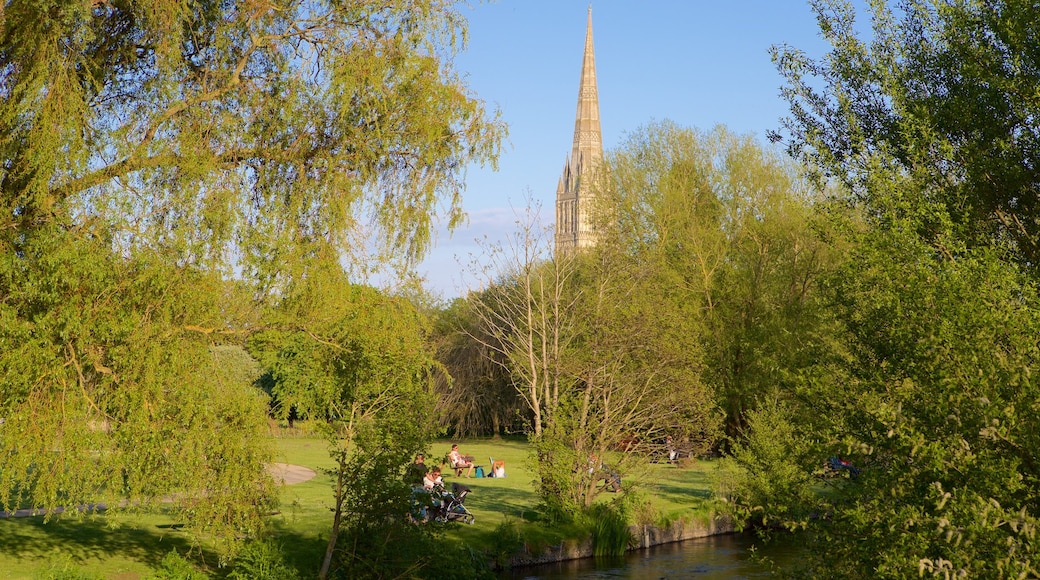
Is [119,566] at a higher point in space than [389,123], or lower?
lower

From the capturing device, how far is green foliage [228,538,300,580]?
13.8 metres

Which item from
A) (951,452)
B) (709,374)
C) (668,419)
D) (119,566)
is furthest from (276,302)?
(709,374)

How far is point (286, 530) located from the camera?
59.9 ft

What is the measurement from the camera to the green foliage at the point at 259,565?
13758mm

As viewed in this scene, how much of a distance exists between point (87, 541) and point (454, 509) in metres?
7.40

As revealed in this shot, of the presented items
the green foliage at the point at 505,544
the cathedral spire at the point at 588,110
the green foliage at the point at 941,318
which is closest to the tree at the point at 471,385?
the green foliage at the point at 505,544

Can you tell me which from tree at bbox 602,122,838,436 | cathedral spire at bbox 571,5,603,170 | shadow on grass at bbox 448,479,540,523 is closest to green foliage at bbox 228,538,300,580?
shadow on grass at bbox 448,479,540,523

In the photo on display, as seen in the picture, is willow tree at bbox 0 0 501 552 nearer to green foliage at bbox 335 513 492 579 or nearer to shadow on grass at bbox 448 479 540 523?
green foliage at bbox 335 513 492 579

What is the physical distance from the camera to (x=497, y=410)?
51.5 m

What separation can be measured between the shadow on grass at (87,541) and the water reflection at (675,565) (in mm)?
6520

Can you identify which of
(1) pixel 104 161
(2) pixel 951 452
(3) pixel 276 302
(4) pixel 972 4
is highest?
(4) pixel 972 4

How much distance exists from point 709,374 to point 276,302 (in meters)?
28.1

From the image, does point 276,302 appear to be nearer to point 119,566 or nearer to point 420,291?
point 420,291

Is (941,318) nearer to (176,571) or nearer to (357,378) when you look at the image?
(357,378)
